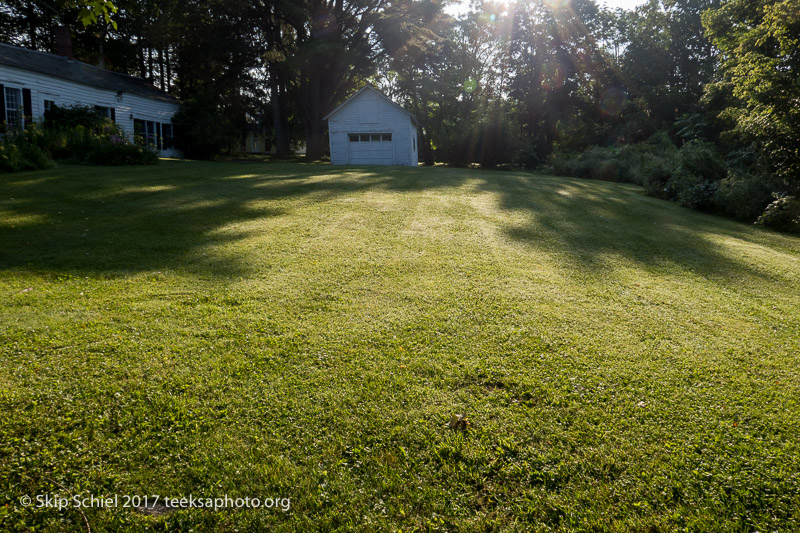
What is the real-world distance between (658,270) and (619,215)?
426cm

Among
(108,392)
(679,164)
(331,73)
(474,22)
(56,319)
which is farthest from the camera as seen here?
(474,22)

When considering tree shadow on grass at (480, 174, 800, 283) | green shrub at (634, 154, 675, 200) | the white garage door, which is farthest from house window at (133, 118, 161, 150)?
green shrub at (634, 154, 675, 200)

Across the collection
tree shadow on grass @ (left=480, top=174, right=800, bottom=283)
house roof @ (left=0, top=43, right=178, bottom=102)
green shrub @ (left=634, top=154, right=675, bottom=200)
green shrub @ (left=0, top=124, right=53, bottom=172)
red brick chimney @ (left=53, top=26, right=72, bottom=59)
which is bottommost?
tree shadow on grass @ (left=480, top=174, right=800, bottom=283)

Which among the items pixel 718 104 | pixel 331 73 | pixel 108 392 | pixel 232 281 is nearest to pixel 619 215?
pixel 232 281

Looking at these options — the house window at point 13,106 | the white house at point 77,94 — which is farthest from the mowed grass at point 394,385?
the house window at point 13,106

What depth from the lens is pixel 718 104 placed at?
79.3 feet

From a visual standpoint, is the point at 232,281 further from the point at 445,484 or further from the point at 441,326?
the point at 445,484

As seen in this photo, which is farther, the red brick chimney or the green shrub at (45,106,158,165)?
the red brick chimney

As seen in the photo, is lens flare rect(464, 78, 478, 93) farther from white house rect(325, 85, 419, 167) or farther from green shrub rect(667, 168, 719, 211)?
green shrub rect(667, 168, 719, 211)

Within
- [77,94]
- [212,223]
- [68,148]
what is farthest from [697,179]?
[77,94]

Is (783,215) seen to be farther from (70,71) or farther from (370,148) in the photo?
(70,71)

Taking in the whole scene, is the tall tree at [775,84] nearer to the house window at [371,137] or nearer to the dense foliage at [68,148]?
the house window at [371,137]

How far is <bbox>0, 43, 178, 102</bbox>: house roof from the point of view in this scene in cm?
1773

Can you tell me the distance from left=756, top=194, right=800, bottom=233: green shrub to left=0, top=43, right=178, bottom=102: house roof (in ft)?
84.2
